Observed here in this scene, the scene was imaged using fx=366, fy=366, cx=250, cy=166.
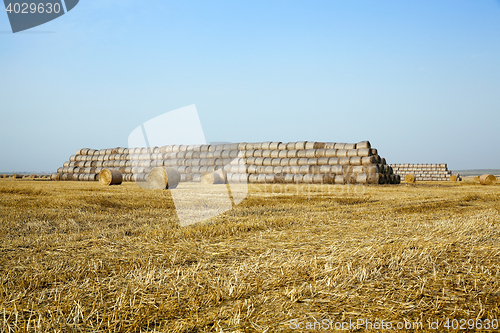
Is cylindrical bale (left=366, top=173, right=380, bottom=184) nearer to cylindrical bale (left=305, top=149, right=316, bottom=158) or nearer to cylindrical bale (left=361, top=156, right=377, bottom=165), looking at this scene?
cylindrical bale (left=361, top=156, right=377, bottom=165)

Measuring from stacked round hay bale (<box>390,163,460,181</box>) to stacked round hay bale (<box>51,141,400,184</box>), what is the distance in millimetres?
17697

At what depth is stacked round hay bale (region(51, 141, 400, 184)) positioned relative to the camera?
19.2 metres

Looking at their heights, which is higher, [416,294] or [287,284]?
[287,284]

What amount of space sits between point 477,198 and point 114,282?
33.7 ft

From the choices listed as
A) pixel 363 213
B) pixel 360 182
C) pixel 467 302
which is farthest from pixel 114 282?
pixel 360 182

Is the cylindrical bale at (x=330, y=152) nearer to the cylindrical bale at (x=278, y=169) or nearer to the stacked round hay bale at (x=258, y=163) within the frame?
the stacked round hay bale at (x=258, y=163)

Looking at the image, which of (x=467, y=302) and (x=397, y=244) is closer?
(x=467, y=302)

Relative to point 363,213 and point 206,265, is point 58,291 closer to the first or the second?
point 206,265

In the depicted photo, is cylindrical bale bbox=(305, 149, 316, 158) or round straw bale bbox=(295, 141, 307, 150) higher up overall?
round straw bale bbox=(295, 141, 307, 150)

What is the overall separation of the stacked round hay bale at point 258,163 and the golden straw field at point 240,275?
14.3m

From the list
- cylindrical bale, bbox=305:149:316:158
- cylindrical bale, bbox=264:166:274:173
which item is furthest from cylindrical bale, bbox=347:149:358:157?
cylindrical bale, bbox=264:166:274:173

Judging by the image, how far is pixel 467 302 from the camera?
225cm

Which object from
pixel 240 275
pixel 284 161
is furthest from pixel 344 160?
pixel 240 275

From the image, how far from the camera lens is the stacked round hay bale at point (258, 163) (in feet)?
63.0
